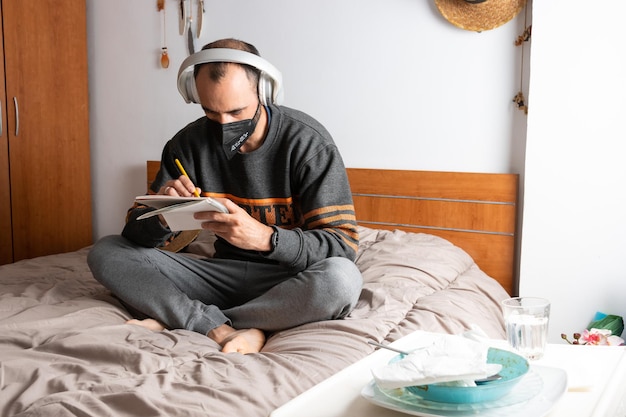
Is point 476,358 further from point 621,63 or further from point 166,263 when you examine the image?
point 621,63

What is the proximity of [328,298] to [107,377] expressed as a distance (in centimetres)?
53

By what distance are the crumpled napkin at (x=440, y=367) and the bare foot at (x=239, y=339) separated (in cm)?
70

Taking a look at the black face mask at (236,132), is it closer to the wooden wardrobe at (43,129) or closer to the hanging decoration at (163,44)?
the hanging decoration at (163,44)

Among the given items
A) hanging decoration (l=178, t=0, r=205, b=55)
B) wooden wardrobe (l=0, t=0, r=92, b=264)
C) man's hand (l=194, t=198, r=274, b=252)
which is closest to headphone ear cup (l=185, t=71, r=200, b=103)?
man's hand (l=194, t=198, r=274, b=252)

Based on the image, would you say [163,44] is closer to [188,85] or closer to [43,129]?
[43,129]

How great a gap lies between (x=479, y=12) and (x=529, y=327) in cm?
165

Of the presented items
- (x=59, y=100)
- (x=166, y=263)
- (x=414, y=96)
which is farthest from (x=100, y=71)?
(x=166, y=263)

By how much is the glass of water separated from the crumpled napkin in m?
0.12

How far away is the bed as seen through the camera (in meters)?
1.11

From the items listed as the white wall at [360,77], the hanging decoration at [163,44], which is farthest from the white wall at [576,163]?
the hanging decoration at [163,44]

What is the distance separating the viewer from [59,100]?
3.12 meters

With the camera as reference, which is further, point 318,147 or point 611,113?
point 611,113

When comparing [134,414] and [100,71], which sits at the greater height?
[100,71]

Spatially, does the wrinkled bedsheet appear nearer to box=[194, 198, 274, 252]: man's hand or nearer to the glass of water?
box=[194, 198, 274, 252]: man's hand
